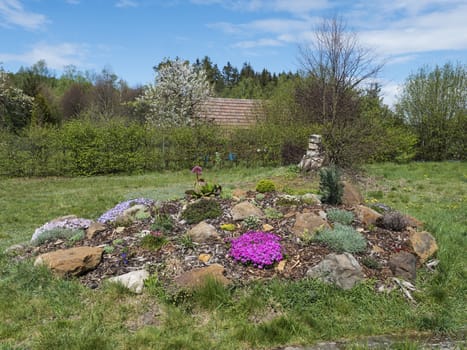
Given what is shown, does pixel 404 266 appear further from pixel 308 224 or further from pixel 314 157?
pixel 314 157

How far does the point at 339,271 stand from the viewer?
3424mm

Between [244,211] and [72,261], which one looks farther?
[244,211]

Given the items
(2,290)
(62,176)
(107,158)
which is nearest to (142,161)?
(107,158)

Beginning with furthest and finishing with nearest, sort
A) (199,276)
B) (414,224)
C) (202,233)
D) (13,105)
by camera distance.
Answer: (13,105)
(414,224)
(202,233)
(199,276)

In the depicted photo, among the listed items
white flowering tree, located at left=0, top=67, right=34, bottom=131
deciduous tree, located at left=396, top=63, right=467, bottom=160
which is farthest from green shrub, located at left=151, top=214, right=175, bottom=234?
white flowering tree, located at left=0, top=67, right=34, bottom=131

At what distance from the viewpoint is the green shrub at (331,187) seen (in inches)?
202

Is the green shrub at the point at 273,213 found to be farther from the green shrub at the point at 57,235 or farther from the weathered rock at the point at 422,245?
the green shrub at the point at 57,235

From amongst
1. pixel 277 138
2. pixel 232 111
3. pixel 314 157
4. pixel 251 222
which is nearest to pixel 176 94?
pixel 232 111

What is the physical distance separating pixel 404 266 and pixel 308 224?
43.0 inches

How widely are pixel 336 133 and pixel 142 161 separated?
22.3ft

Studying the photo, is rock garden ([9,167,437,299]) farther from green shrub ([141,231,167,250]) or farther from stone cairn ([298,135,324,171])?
stone cairn ([298,135,324,171])

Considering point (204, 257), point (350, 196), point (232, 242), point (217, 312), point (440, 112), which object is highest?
point (440, 112)

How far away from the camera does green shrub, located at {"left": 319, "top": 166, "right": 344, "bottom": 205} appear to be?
5141mm

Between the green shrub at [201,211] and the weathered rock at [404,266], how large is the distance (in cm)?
211
